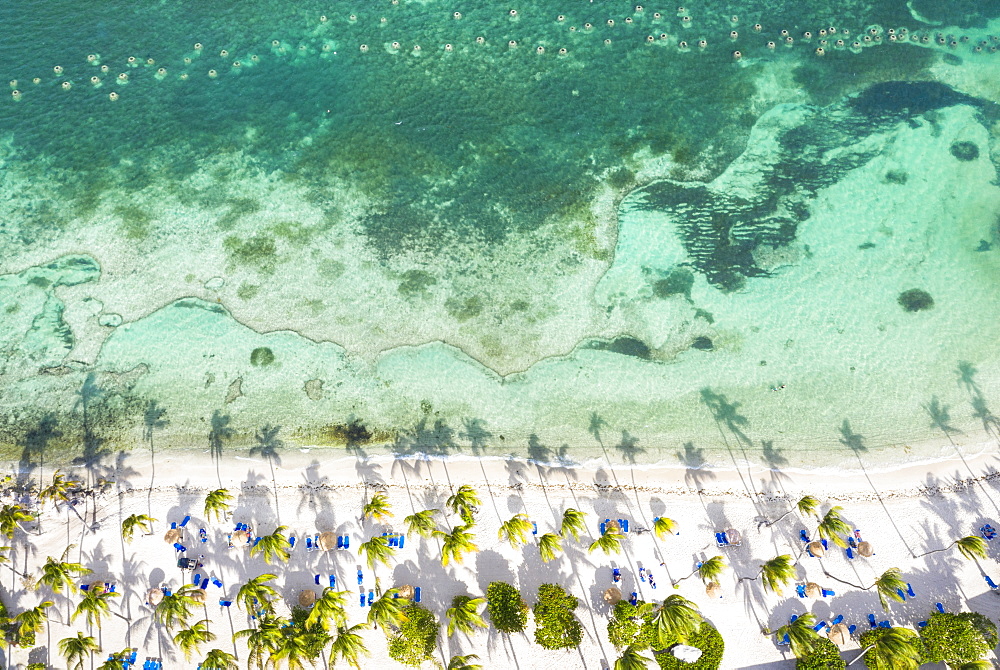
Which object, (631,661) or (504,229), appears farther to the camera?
(504,229)

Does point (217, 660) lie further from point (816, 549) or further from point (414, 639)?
point (816, 549)

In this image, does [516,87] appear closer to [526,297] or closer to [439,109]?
[439,109]

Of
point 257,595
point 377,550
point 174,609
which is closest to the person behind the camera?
point 174,609

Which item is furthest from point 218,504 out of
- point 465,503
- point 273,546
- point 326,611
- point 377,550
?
point 465,503

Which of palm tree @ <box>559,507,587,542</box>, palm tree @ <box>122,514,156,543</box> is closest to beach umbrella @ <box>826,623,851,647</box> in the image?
palm tree @ <box>559,507,587,542</box>

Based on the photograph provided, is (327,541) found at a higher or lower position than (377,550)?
lower

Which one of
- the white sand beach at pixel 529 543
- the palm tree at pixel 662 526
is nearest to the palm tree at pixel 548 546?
the white sand beach at pixel 529 543

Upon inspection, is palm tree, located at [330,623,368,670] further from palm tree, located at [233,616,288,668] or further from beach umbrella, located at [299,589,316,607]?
palm tree, located at [233,616,288,668]
